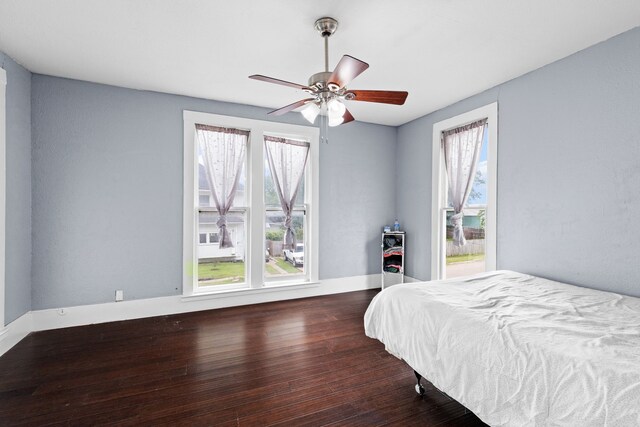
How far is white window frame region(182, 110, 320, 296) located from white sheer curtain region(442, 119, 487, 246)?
1885mm

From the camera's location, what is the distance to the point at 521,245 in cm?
310

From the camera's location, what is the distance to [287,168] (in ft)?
14.2

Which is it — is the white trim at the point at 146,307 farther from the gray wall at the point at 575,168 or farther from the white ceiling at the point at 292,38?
the white ceiling at the point at 292,38

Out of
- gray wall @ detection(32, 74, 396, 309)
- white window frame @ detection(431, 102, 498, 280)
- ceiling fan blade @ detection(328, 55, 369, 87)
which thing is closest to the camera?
ceiling fan blade @ detection(328, 55, 369, 87)

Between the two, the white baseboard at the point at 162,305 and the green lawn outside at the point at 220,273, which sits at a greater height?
the green lawn outside at the point at 220,273

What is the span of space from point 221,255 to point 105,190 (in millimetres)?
1542

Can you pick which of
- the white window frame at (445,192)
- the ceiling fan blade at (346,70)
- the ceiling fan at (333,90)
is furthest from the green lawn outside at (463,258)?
the ceiling fan blade at (346,70)

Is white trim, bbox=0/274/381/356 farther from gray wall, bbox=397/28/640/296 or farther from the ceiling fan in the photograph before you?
the ceiling fan

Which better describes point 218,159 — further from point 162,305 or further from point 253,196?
point 162,305

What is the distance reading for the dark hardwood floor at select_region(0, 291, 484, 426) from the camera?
1882 mm

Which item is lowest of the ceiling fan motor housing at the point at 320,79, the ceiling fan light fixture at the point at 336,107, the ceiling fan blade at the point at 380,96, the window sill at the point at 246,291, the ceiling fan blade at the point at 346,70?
the window sill at the point at 246,291

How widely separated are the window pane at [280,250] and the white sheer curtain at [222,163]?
586 mm

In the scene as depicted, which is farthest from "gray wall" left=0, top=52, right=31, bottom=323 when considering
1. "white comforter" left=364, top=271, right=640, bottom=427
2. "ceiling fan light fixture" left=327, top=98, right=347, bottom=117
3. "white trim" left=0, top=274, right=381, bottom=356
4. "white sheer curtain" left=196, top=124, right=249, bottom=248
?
"white comforter" left=364, top=271, right=640, bottom=427

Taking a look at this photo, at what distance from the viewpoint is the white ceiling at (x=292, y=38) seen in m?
2.10
